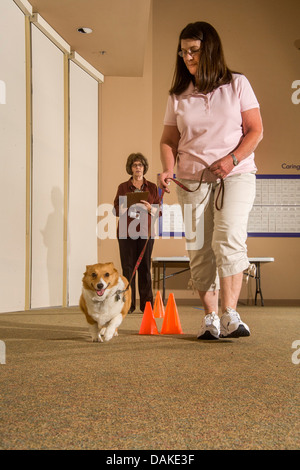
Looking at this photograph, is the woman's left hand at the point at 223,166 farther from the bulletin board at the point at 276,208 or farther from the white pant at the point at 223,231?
the bulletin board at the point at 276,208

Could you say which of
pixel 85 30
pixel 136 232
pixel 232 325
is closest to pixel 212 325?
pixel 232 325

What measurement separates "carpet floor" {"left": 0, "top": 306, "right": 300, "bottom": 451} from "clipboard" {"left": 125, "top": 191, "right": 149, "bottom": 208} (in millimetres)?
1957

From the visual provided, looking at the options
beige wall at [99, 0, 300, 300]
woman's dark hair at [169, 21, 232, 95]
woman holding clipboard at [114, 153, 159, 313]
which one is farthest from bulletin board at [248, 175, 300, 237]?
woman's dark hair at [169, 21, 232, 95]

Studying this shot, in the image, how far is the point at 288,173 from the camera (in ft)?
21.6

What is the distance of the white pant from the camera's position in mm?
2162

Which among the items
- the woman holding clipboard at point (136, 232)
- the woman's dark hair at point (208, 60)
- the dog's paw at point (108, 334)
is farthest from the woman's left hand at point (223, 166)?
the woman holding clipboard at point (136, 232)

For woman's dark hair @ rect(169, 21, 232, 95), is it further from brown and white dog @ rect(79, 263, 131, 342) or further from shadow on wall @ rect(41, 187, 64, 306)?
shadow on wall @ rect(41, 187, 64, 306)

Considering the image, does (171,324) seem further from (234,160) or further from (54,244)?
(54,244)

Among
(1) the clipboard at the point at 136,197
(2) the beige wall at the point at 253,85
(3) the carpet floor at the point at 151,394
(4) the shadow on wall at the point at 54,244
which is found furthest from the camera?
(2) the beige wall at the point at 253,85

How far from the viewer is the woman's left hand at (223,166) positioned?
2111mm

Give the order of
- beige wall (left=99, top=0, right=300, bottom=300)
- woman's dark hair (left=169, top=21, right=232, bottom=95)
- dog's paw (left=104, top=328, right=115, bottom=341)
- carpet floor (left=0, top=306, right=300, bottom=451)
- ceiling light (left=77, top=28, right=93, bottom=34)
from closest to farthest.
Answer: carpet floor (left=0, top=306, right=300, bottom=451)
woman's dark hair (left=169, top=21, right=232, bottom=95)
dog's paw (left=104, top=328, right=115, bottom=341)
ceiling light (left=77, top=28, right=93, bottom=34)
beige wall (left=99, top=0, right=300, bottom=300)

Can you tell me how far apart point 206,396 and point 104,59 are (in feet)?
17.8

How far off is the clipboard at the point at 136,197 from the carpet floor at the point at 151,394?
77.1 inches

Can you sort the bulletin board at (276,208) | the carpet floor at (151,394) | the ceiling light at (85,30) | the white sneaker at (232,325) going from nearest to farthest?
the carpet floor at (151,394) < the white sneaker at (232,325) < the ceiling light at (85,30) < the bulletin board at (276,208)
